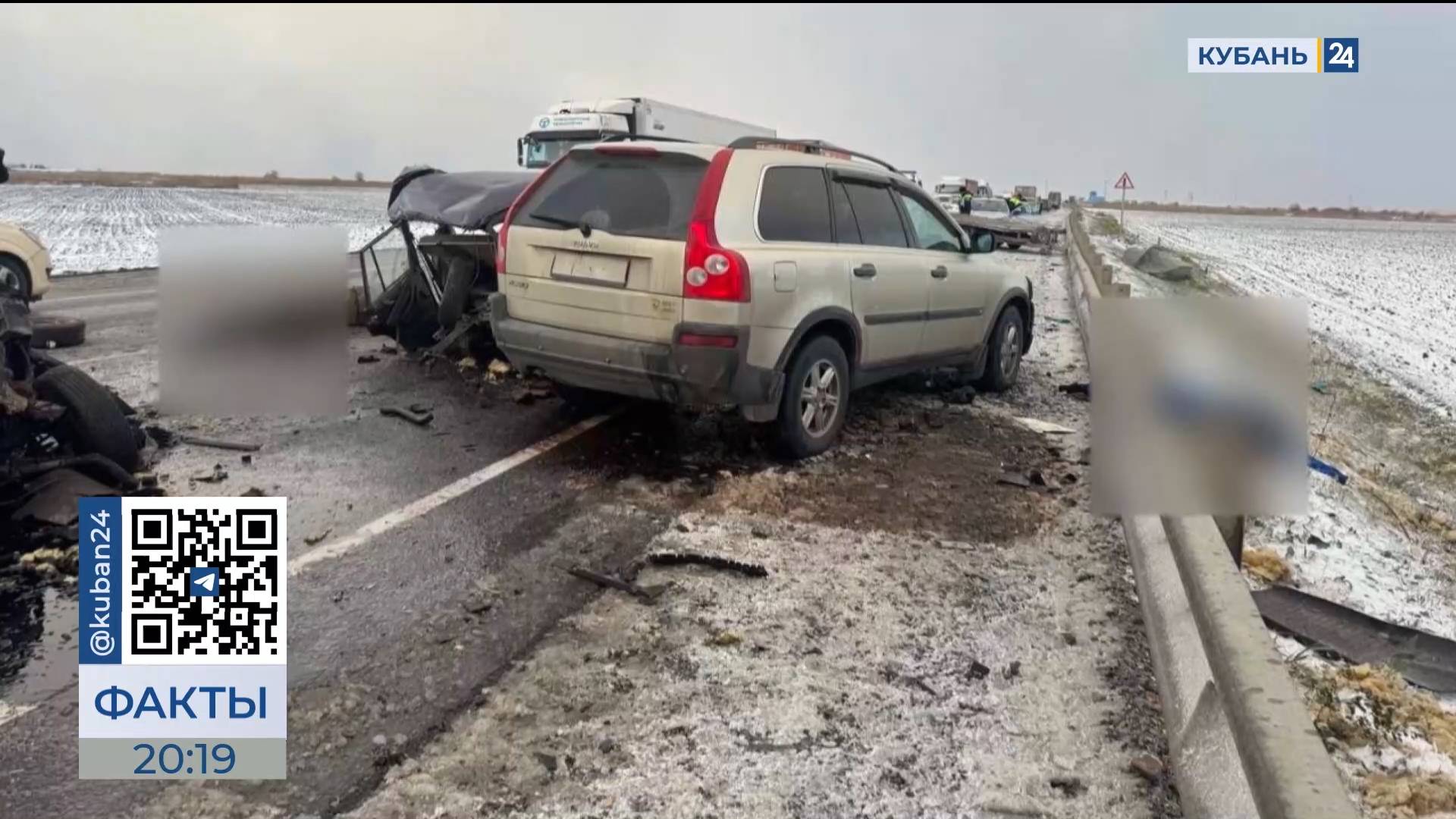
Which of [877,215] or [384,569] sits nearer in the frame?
[384,569]

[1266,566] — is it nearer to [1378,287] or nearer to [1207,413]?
[1207,413]

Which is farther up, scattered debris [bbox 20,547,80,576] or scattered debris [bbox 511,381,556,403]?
scattered debris [bbox 511,381,556,403]

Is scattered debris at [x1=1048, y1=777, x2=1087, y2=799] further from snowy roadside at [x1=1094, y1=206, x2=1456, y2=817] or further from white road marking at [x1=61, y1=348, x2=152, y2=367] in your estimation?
white road marking at [x1=61, y1=348, x2=152, y2=367]

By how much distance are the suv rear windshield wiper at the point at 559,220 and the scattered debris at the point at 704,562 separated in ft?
7.57

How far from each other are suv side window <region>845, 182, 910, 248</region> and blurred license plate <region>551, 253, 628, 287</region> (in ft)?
5.81

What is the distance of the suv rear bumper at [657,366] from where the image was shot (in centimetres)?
566

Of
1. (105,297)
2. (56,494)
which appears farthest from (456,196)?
(105,297)

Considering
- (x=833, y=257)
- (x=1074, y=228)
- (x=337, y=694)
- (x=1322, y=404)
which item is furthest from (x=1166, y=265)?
(x=337, y=694)

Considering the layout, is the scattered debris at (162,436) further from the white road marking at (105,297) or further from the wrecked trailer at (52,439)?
the white road marking at (105,297)

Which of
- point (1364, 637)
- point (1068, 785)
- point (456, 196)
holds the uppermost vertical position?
point (456, 196)

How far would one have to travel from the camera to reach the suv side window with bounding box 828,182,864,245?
653cm

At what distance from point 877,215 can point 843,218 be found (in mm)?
455

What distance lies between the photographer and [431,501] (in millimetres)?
5457

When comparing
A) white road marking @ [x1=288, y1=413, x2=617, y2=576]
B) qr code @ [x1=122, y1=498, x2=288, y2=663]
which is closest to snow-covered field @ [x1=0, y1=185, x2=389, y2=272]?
white road marking @ [x1=288, y1=413, x2=617, y2=576]
